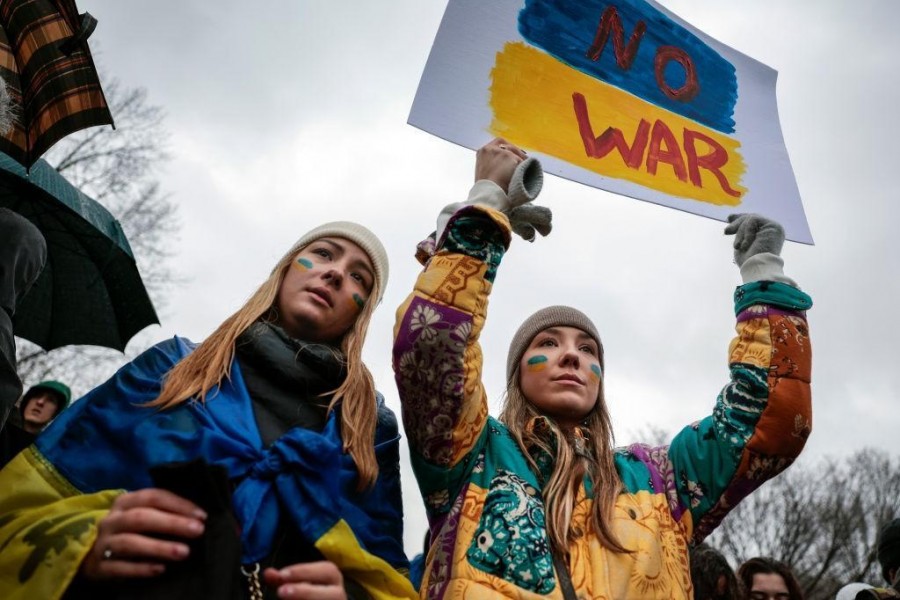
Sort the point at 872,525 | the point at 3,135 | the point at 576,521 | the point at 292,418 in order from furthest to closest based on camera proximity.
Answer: the point at 872,525, the point at 3,135, the point at 576,521, the point at 292,418

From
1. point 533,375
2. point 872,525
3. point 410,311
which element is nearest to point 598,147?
point 533,375

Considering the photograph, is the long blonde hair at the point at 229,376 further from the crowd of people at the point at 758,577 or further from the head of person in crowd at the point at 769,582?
the head of person in crowd at the point at 769,582

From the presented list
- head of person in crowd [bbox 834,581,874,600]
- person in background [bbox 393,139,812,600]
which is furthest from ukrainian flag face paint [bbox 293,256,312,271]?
head of person in crowd [bbox 834,581,874,600]

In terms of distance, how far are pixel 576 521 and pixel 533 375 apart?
0.60 meters

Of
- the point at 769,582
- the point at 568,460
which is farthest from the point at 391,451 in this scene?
the point at 769,582

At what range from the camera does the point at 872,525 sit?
21.8 meters

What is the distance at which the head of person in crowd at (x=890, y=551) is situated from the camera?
456cm

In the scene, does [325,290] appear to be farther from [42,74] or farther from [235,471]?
[42,74]

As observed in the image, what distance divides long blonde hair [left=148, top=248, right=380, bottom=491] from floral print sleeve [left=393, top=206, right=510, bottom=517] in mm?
139

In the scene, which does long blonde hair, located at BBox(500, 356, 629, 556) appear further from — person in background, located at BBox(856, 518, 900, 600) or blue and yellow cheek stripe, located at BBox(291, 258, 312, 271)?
person in background, located at BBox(856, 518, 900, 600)

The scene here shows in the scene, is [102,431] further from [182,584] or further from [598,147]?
[598,147]

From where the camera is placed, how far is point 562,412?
268cm

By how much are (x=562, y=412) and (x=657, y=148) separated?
1172 millimetres

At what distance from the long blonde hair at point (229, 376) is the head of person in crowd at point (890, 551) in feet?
11.9
